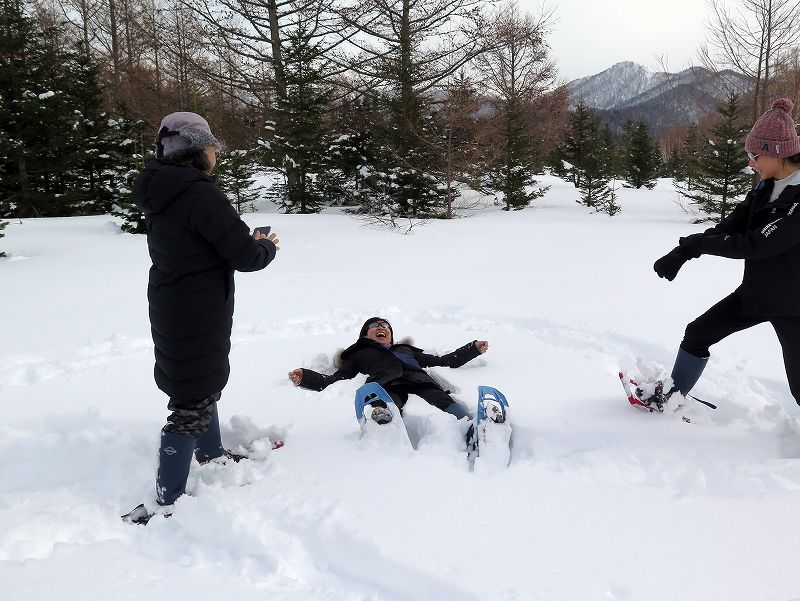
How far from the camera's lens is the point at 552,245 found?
933cm

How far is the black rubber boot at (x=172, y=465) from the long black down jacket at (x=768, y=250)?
257 cm

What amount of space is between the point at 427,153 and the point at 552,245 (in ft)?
20.7

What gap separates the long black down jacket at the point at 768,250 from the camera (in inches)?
91.7

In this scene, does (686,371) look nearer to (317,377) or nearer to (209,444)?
(317,377)

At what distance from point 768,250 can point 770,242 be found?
0.13 feet

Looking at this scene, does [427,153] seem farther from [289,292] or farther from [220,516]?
[220,516]

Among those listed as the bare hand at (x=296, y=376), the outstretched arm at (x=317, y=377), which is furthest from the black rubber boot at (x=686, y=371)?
the bare hand at (x=296, y=376)

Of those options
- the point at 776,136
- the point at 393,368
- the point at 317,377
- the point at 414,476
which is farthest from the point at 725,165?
the point at 414,476

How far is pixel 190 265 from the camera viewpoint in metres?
2.15

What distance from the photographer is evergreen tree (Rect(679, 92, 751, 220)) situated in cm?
1329

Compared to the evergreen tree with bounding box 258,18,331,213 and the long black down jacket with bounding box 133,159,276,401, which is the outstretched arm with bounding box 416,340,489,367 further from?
the evergreen tree with bounding box 258,18,331,213

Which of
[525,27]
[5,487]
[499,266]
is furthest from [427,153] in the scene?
[5,487]

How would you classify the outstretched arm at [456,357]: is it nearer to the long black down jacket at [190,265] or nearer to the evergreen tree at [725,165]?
the long black down jacket at [190,265]

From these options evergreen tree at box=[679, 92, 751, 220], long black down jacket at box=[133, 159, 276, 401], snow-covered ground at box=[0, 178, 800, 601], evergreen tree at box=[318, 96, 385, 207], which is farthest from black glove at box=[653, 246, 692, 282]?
evergreen tree at box=[318, 96, 385, 207]
